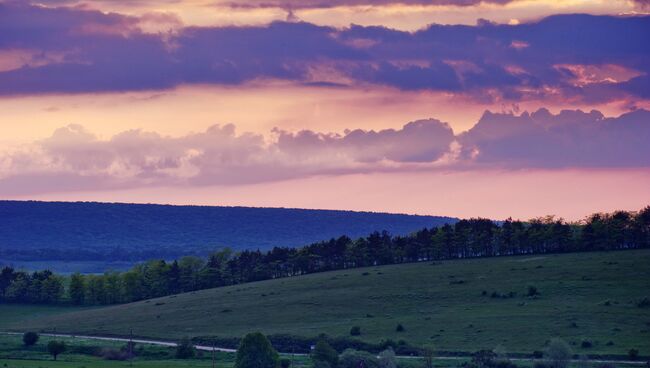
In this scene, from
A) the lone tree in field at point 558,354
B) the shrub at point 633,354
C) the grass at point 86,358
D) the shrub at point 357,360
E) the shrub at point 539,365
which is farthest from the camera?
the grass at point 86,358

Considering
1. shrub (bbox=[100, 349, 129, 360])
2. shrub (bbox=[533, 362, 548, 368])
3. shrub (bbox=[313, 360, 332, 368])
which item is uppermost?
shrub (bbox=[100, 349, 129, 360])

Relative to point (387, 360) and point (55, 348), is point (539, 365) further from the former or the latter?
point (55, 348)

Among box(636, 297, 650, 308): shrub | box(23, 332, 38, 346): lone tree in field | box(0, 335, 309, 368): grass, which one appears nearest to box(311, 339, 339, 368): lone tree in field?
box(0, 335, 309, 368): grass

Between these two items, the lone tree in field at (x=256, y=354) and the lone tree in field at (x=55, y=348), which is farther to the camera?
the lone tree in field at (x=55, y=348)

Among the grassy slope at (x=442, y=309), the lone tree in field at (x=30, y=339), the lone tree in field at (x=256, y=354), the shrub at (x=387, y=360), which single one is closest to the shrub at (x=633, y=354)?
the grassy slope at (x=442, y=309)

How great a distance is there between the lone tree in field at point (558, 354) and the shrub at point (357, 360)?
602 inches

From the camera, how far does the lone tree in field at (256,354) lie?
388 ft

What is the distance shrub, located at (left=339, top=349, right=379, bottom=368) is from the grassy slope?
48.4 feet

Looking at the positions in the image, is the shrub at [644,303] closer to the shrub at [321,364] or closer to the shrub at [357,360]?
the shrub at [357,360]

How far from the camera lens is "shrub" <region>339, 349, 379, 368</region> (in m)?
117

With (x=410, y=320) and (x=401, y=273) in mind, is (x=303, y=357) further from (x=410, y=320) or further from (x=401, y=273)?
(x=401, y=273)

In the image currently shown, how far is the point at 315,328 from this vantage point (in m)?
153

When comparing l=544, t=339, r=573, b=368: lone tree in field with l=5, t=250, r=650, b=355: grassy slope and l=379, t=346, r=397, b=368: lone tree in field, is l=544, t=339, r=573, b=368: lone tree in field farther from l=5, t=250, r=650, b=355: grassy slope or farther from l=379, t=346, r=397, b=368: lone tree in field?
l=379, t=346, r=397, b=368: lone tree in field

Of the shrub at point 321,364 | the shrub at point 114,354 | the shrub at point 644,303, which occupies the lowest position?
the shrub at point 321,364
